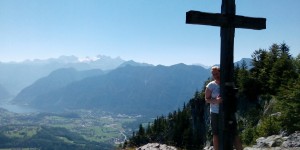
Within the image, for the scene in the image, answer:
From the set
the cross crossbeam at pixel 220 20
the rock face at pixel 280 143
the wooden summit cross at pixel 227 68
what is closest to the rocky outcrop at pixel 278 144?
the rock face at pixel 280 143

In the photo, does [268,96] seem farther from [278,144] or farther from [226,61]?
[226,61]

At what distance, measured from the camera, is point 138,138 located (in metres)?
106

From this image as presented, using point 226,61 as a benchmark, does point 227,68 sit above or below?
below

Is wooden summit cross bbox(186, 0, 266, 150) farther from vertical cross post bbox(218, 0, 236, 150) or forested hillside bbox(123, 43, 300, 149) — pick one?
forested hillside bbox(123, 43, 300, 149)

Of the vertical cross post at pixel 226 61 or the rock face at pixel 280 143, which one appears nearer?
the vertical cross post at pixel 226 61

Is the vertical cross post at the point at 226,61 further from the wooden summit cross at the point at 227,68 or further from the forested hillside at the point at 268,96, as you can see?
the forested hillside at the point at 268,96

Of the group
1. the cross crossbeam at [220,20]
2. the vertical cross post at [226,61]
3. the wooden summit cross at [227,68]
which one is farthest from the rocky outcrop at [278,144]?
the cross crossbeam at [220,20]

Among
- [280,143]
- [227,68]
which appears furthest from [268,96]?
[227,68]

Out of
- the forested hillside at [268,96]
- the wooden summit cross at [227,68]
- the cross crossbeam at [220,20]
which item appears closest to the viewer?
the cross crossbeam at [220,20]

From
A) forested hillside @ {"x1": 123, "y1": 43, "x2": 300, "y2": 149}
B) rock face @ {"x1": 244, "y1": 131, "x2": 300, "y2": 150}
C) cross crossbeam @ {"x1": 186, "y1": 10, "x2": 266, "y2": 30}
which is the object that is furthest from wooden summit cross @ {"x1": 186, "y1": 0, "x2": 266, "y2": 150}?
forested hillside @ {"x1": 123, "y1": 43, "x2": 300, "y2": 149}

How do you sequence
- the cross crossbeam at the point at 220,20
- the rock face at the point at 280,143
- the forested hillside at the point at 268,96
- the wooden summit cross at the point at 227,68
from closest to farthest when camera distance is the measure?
1. the cross crossbeam at the point at 220,20
2. the wooden summit cross at the point at 227,68
3. the rock face at the point at 280,143
4. the forested hillside at the point at 268,96

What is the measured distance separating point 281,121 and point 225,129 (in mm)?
10964

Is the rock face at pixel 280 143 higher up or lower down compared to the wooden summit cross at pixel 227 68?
lower down

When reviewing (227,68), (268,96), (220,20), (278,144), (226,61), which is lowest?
(278,144)
